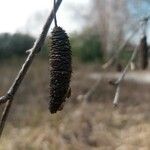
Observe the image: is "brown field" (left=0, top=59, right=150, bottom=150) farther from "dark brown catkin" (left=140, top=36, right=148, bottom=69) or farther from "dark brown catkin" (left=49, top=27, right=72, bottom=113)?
"dark brown catkin" (left=49, top=27, right=72, bottom=113)

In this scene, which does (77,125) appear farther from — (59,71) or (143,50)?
(59,71)

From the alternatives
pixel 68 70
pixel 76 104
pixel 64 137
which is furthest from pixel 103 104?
pixel 68 70

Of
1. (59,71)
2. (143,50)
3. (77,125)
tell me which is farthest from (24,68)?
(77,125)

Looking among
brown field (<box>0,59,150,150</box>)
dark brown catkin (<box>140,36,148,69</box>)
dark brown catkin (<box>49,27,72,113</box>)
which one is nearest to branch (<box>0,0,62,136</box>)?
dark brown catkin (<box>49,27,72,113</box>)

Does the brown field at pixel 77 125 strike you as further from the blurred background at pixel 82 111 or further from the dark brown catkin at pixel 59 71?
the dark brown catkin at pixel 59 71

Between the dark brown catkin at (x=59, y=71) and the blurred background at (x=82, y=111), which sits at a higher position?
the dark brown catkin at (x=59, y=71)

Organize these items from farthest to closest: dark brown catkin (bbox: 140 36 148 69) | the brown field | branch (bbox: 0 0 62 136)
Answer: the brown field → dark brown catkin (bbox: 140 36 148 69) → branch (bbox: 0 0 62 136)

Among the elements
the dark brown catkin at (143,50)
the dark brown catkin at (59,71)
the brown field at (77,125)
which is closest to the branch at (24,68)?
the dark brown catkin at (59,71)
